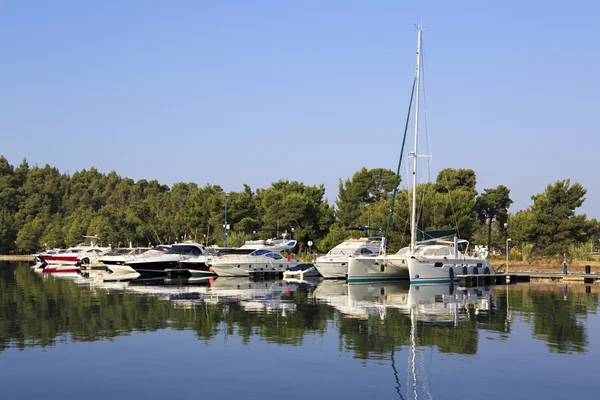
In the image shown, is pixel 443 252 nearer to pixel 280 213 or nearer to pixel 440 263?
pixel 440 263

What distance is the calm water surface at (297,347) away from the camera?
17656 millimetres

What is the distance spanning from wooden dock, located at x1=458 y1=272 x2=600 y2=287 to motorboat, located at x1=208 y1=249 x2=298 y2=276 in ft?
57.8

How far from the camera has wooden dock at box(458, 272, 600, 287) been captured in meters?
52.1

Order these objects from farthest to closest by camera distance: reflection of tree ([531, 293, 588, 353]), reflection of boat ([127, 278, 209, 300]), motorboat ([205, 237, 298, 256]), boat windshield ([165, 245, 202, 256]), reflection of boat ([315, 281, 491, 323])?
motorboat ([205, 237, 298, 256])
boat windshield ([165, 245, 202, 256])
reflection of boat ([127, 278, 209, 300])
reflection of boat ([315, 281, 491, 323])
reflection of tree ([531, 293, 588, 353])

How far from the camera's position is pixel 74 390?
17281 mm

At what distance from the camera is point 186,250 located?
210 ft

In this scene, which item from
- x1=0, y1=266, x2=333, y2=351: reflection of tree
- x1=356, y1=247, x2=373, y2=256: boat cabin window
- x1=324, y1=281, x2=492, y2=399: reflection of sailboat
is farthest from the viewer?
x1=356, y1=247, x2=373, y2=256: boat cabin window

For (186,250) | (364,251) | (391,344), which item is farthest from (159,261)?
(391,344)

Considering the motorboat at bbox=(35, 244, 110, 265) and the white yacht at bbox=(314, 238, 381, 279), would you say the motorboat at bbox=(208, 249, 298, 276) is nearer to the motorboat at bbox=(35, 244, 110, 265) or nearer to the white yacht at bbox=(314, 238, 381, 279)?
the white yacht at bbox=(314, 238, 381, 279)

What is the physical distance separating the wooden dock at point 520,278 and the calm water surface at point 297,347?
11.1m

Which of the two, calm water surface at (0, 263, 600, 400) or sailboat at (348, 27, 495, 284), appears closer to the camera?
calm water surface at (0, 263, 600, 400)

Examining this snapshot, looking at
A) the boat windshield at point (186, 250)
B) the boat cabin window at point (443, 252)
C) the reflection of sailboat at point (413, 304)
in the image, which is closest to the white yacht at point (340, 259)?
the reflection of sailboat at point (413, 304)

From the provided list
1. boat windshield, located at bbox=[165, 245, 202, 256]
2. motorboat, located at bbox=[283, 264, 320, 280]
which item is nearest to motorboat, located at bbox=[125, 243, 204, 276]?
boat windshield, located at bbox=[165, 245, 202, 256]

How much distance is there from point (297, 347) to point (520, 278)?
123 ft
